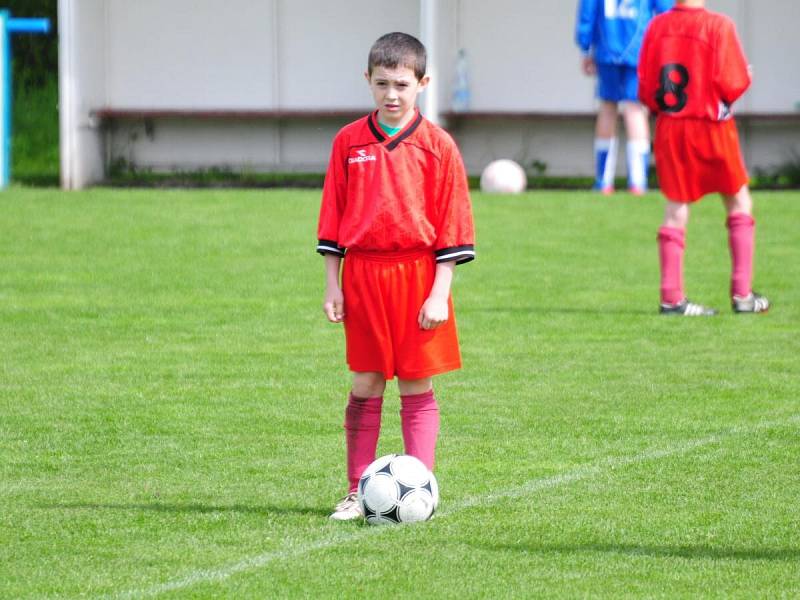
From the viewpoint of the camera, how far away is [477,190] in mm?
18500

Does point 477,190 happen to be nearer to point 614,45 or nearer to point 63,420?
point 614,45

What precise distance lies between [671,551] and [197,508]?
1.64 m

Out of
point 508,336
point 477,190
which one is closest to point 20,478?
point 508,336

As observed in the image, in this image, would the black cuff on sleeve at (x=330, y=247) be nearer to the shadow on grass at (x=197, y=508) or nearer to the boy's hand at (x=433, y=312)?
the boy's hand at (x=433, y=312)

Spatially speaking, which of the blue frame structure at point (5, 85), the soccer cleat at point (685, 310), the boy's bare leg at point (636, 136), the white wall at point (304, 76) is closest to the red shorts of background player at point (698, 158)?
the soccer cleat at point (685, 310)

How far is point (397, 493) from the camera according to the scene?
540 cm

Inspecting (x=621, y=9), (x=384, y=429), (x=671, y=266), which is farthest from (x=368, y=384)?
(x=621, y=9)

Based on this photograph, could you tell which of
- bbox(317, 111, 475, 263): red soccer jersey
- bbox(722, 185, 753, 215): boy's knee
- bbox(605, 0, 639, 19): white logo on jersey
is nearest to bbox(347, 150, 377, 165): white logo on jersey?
bbox(317, 111, 475, 263): red soccer jersey

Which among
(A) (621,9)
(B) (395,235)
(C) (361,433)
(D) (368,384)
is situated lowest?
(C) (361,433)

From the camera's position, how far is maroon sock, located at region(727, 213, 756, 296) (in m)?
10.6

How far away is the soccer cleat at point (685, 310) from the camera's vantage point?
34.3 ft

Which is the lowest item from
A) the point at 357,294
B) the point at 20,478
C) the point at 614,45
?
the point at 20,478

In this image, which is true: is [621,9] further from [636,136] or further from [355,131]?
[355,131]

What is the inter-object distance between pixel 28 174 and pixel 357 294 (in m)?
16.2
